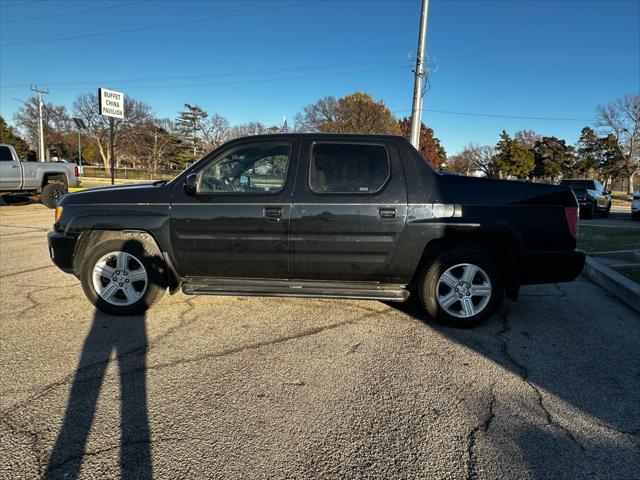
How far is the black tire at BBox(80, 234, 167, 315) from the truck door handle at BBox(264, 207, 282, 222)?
1.22 m

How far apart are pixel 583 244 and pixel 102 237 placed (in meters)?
9.23

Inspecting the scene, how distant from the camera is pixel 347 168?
3.96 meters

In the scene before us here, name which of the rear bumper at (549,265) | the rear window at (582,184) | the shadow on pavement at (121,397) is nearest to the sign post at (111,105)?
the shadow on pavement at (121,397)

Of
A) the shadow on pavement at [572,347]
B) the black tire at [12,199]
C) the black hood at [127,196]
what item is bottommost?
the shadow on pavement at [572,347]

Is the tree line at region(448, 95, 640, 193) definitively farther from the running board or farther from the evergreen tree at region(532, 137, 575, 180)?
the running board

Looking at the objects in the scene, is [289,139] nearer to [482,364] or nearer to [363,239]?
[363,239]

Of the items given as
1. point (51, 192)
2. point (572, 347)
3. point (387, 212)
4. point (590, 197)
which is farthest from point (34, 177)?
point (590, 197)

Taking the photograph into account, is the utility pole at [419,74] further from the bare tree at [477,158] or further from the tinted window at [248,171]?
the bare tree at [477,158]

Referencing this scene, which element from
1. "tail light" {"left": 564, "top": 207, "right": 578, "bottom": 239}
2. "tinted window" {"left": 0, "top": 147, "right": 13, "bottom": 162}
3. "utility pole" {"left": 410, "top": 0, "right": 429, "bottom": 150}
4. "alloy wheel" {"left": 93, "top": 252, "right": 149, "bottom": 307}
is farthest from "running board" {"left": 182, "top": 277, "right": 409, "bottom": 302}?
"tinted window" {"left": 0, "top": 147, "right": 13, "bottom": 162}

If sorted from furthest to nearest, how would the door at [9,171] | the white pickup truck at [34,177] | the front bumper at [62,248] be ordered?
the white pickup truck at [34,177] → the door at [9,171] → the front bumper at [62,248]

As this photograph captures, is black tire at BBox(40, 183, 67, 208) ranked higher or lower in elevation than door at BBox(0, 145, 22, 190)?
lower

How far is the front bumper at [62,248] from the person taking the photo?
13.6 ft

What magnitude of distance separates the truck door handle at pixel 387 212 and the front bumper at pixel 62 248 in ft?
10.3

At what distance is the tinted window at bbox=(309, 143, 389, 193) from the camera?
3910 mm
